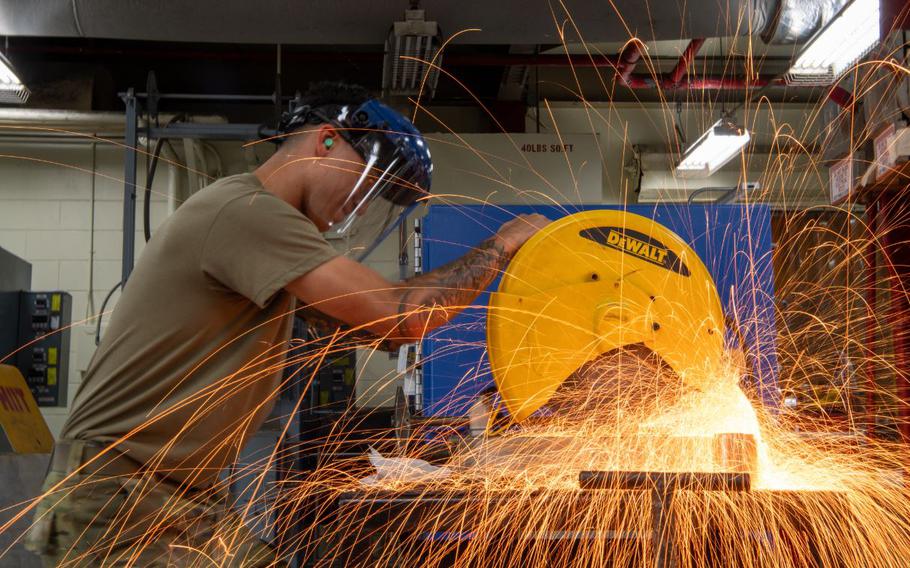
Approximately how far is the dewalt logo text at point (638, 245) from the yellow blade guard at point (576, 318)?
0.5 inches

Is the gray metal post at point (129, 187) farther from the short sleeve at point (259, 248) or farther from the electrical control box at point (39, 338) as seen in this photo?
the short sleeve at point (259, 248)

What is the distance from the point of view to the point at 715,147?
487 centimetres

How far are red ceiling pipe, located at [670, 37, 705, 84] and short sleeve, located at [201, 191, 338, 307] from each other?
3.34m

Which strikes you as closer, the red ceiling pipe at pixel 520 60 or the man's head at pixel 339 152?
the man's head at pixel 339 152

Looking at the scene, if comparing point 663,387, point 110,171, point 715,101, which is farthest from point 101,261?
point 663,387

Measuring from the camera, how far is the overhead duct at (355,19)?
3461mm

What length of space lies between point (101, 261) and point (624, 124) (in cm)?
424

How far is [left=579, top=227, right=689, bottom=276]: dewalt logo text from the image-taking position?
188 cm

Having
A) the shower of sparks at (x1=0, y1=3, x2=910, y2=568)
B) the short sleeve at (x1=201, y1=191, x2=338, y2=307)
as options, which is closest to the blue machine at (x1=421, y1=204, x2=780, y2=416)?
the shower of sparks at (x1=0, y1=3, x2=910, y2=568)

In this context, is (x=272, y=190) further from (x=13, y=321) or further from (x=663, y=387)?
(x=13, y=321)

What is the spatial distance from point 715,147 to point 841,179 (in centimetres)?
294

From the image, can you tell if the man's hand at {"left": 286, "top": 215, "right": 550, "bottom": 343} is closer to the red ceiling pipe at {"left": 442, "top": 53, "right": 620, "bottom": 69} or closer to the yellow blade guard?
the yellow blade guard

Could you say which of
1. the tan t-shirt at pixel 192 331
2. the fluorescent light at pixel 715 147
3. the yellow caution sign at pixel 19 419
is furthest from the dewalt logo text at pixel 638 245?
the fluorescent light at pixel 715 147

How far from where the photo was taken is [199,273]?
1460mm
